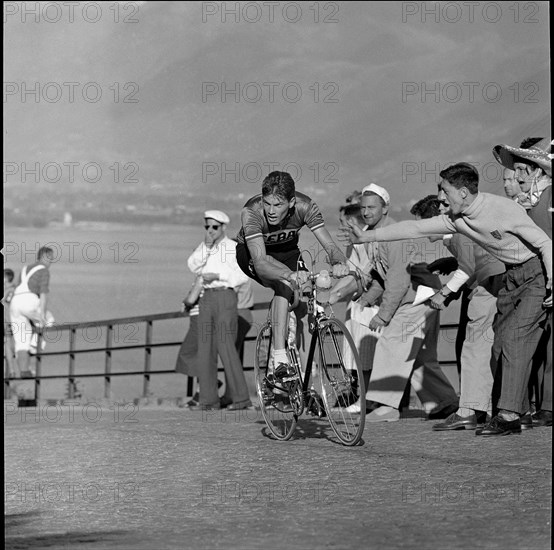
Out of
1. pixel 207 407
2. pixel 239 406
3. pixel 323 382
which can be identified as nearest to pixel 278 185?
pixel 323 382

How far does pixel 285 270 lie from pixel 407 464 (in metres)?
1.49

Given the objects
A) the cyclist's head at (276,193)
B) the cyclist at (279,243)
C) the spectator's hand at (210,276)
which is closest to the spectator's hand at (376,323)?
the cyclist at (279,243)

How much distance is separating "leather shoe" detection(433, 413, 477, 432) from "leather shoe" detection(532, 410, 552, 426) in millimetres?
446

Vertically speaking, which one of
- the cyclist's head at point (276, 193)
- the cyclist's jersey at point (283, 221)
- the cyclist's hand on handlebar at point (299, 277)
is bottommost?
the cyclist's hand on handlebar at point (299, 277)

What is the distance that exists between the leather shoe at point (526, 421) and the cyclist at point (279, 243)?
1737mm

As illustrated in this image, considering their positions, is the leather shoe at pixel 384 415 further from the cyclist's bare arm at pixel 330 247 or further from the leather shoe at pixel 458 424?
the cyclist's bare arm at pixel 330 247

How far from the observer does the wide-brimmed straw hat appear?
827 cm

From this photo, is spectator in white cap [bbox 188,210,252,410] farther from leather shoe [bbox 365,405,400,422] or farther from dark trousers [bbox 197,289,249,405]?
leather shoe [bbox 365,405,400,422]

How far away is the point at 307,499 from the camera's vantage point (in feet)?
20.3

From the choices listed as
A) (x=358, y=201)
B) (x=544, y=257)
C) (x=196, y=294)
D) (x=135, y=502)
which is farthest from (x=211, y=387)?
(x=135, y=502)

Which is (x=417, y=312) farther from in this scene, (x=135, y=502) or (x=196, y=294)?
(x=135, y=502)

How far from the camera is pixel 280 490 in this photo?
256 inches

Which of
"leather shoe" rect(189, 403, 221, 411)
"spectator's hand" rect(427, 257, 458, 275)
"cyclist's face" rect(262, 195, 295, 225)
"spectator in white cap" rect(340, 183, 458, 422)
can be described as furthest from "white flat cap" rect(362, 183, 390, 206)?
"leather shoe" rect(189, 403, 221, 411)

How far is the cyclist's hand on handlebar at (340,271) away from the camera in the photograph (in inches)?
314
